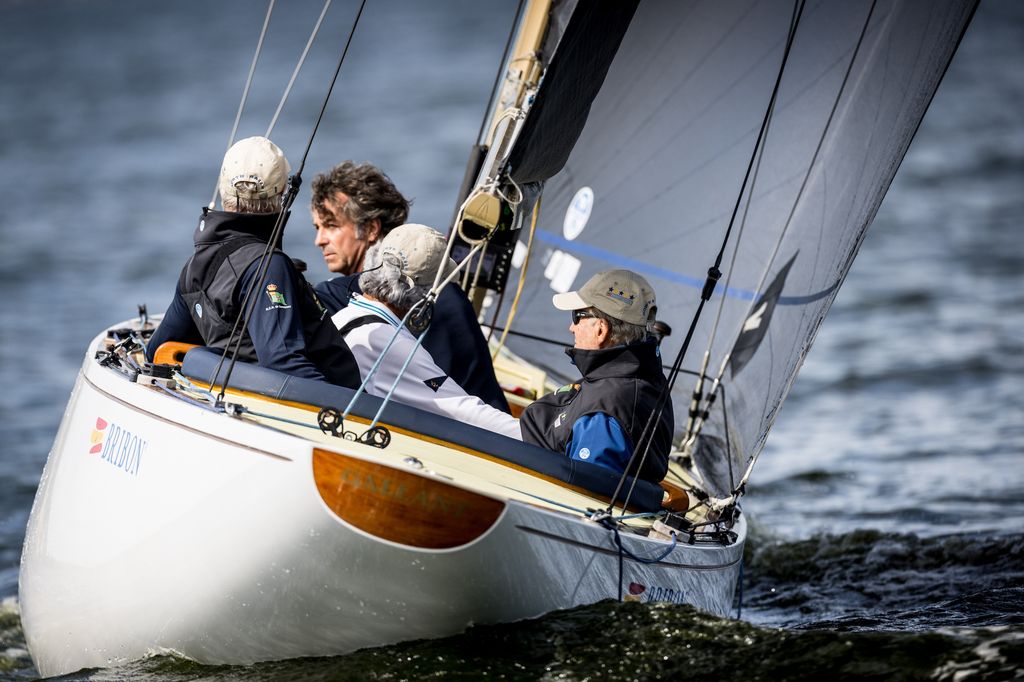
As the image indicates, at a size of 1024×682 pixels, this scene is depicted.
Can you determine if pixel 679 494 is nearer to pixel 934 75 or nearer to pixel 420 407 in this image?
pixel 420 407

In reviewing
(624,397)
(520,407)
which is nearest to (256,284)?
(624,397)

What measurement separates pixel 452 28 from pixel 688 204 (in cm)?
3011

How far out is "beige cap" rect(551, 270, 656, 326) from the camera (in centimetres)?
360

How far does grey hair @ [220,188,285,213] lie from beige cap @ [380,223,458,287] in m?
0.33

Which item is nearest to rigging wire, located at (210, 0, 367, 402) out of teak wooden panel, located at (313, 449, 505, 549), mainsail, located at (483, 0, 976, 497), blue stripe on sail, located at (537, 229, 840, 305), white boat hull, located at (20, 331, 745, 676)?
white boat hull, located at (20, 331, 745, 676)

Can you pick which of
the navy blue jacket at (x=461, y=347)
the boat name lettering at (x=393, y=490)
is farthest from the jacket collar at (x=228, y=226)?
the boat name lettering at (x=393, y=490)

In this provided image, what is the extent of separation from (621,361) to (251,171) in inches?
44.2

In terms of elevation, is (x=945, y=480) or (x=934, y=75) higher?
(x=934, y=75)

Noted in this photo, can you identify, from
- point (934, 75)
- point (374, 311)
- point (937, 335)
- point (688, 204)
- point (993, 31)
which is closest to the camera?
point (374, 311)

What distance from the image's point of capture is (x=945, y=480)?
23.0 feet

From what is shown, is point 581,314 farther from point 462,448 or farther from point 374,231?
point 374,231

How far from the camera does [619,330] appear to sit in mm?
3627

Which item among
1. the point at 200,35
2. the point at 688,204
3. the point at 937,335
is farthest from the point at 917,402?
the point at 200,35

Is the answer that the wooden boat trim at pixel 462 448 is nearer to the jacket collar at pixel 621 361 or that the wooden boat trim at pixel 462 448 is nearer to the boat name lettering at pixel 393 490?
the jacket collar at pixel 621 361
